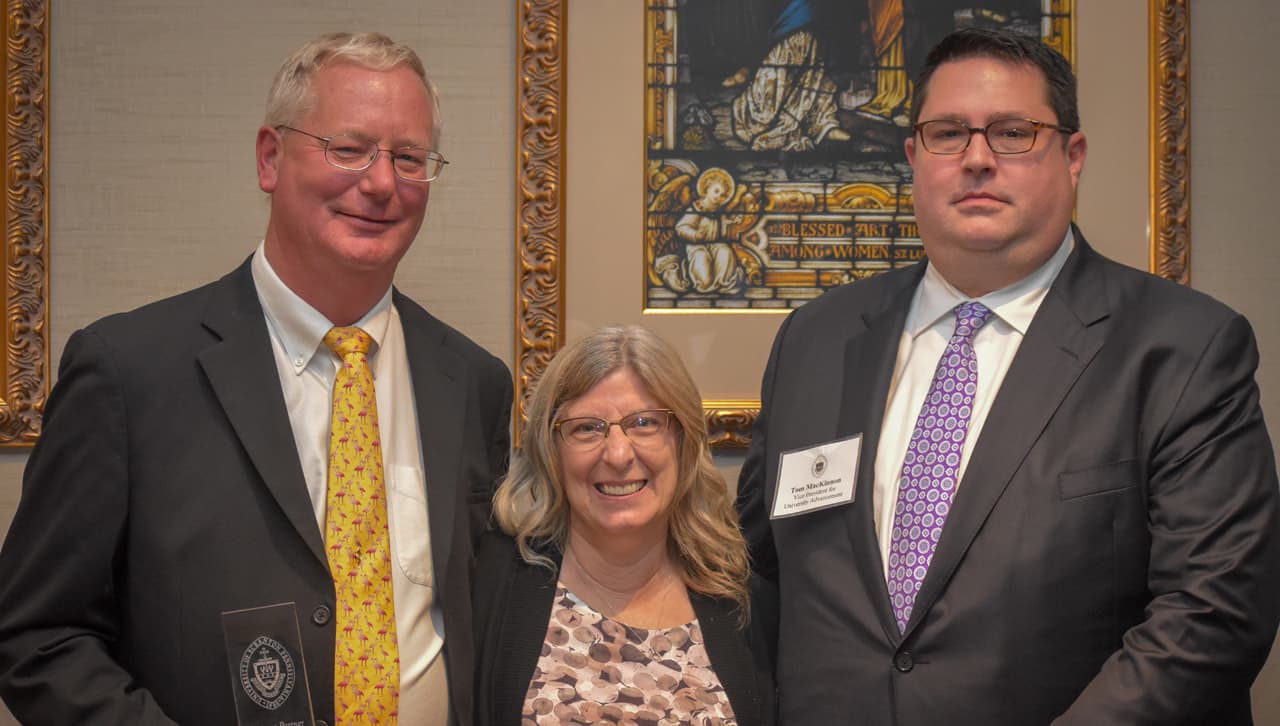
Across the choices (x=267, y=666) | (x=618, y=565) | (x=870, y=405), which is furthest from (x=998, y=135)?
(x=267, y=666)

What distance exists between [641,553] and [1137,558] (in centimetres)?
85

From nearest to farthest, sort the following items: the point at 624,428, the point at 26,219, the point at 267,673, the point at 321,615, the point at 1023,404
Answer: the point at 267,673
the point at 321,615
the point at 1023,404
the point at 624,428
the point at 26,219

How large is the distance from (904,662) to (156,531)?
45.6 inches

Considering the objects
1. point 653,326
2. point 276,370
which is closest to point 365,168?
point 276,370

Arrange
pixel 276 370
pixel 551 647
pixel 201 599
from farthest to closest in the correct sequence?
pixel 551 647 → pixel 276 370 → pixel 201 599

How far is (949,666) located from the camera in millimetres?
1811

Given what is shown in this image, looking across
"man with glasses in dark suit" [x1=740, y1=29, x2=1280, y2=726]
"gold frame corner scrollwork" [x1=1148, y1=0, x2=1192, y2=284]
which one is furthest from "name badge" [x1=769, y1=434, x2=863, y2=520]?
"gold frame corner scrollwork" [x1=1148, y1=0, x2=1192, y2=284]

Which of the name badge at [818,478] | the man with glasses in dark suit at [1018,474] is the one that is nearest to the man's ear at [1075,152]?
the man with glasses in dark suit at [1018,474]

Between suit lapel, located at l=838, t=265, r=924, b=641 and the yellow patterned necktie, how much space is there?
769 mm

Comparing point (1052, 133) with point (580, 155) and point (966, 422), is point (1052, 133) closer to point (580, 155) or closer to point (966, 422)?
point (966, 422)

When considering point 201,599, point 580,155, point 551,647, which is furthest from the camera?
point 580,155

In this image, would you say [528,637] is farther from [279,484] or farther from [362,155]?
[362,155]

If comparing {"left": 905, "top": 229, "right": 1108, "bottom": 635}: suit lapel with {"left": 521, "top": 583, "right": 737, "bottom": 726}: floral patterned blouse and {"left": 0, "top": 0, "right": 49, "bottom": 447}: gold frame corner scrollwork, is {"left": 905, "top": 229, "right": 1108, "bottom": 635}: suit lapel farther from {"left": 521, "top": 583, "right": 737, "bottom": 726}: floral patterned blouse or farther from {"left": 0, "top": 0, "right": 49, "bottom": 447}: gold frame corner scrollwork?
{"left": 0, "top": 0, "right": 49, "bottom": 447}: gold frame corner scrollwork

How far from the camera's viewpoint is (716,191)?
109 inches
